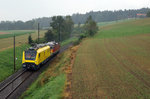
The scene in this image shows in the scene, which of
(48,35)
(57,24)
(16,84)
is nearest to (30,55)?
(16,84)

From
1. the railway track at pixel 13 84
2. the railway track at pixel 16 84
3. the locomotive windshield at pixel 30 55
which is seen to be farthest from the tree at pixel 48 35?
the railway track at pixel 13 84

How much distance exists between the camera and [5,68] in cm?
2191

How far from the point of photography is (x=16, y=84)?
17047 mm

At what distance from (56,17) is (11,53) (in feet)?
129

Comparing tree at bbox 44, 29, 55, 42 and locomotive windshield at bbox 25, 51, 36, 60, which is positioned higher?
tree at bbox 44, 29, 55, 42

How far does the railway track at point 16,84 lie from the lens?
1459 centimetres

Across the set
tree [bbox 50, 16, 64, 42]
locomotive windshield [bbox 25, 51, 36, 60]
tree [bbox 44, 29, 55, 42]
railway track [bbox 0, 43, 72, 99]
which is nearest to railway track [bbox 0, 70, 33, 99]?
railway track [bbox 0, 43, 72, 99]

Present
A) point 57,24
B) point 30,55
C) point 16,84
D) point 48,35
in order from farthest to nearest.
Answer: point 57,24
point 48,35
point 30,55
point 16,84

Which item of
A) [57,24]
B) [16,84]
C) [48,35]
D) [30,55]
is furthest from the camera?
[57,24]

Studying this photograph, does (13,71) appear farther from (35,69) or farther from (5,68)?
(35,69)

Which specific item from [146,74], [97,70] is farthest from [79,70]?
[146,74]

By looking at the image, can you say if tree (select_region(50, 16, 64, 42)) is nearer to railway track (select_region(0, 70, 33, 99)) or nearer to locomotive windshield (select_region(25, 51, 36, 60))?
locomotive windshield (select_region(25, 51, 36, 60))

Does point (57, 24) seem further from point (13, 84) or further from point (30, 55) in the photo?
point (13, 84)

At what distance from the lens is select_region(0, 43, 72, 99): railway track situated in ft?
47.9
